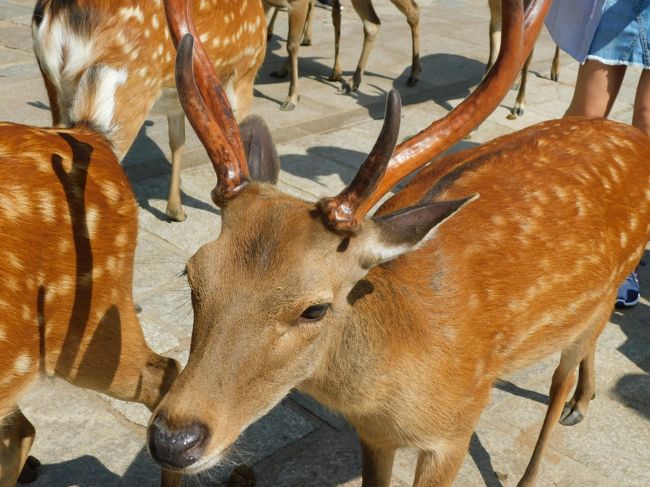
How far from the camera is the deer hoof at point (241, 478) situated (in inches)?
119

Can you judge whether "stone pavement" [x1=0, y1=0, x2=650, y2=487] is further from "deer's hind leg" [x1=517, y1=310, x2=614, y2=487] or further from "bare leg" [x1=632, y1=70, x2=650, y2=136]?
"bare leg" [x1=632, y1=70, x2=650, y2=136]

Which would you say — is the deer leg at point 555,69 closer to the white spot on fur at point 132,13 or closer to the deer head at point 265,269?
the white spot on fur at point 132,13

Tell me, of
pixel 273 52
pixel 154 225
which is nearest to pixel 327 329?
pixel 154 225

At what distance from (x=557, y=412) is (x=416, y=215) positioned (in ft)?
4.71

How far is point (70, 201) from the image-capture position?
2.53m

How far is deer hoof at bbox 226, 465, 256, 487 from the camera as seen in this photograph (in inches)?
119

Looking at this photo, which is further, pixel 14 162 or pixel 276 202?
pixel 14 162

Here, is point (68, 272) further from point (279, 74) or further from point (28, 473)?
point (279, 74)

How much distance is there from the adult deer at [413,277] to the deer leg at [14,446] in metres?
1.07

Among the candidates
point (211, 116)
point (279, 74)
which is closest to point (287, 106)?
point (279, 74)

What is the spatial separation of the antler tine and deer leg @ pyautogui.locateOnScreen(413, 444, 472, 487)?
2.80 feet

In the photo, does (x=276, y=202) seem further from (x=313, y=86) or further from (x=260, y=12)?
(x=313, y=86)

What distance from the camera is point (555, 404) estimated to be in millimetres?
3254

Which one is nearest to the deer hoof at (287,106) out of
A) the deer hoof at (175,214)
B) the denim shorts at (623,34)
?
the deer hoof at (175,214)
